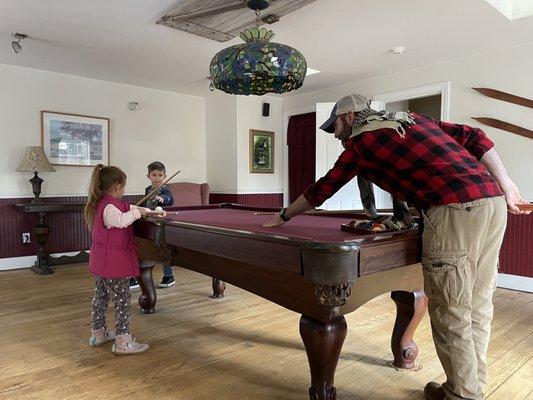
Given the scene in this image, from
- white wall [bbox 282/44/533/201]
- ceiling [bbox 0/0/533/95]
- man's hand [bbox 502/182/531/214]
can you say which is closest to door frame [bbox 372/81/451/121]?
white wall [bbox 282/44/533/201]

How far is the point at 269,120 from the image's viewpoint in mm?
5910

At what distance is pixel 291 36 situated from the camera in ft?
11.4

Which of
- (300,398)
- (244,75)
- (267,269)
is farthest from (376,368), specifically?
(244,75)

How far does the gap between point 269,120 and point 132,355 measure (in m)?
4.30

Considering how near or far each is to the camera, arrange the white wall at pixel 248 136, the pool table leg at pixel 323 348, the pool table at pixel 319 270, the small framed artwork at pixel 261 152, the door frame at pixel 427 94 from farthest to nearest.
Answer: the small framed artwork at pixel 261 152, the white wall at pixel 248 136, the door frame at pixel 427 94, the pool table leg at pixel 323 348, the pool table at pixel 319 270

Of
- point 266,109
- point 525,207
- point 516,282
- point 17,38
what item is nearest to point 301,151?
point 266,109

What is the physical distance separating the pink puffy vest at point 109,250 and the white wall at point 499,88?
351cm

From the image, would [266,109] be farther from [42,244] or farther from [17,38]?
[42,244]

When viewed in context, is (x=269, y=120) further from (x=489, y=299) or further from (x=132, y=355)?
(x=489, y=299)

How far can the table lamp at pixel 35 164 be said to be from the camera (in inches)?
170

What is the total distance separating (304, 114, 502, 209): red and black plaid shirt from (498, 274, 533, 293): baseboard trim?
2806 mm

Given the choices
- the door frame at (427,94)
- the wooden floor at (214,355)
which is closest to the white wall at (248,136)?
the door frame at (427,94)

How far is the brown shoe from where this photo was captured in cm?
173

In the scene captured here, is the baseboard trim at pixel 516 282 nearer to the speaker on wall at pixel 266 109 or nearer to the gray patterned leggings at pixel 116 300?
the gray patterned leggings at pixel 116 300
